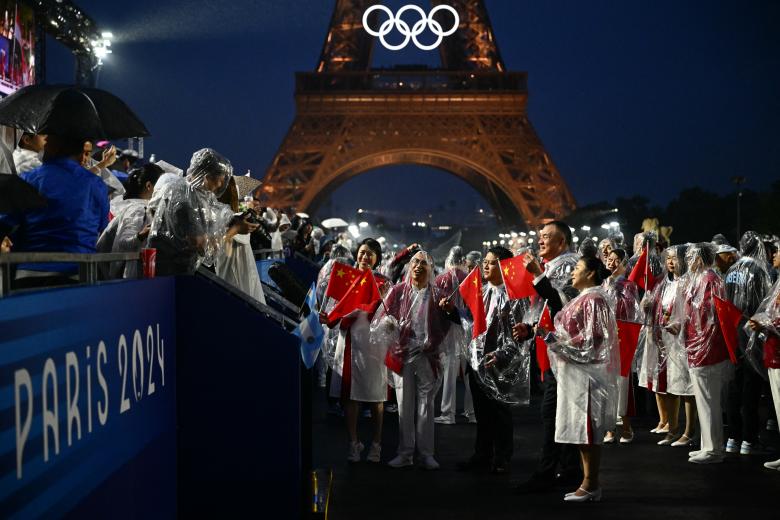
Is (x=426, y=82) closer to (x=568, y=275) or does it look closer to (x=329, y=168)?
(x=329, y=168)

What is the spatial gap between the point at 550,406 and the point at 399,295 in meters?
1.64

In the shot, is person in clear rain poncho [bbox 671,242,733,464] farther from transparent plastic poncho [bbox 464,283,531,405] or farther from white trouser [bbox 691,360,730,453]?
transparent plastic poncho [bbox 464,283,531,405]

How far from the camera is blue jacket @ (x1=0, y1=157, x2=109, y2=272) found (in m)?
3.61

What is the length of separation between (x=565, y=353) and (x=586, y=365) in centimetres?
16

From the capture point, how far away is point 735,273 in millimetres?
8109

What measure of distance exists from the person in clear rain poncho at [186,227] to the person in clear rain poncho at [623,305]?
15.6 feet

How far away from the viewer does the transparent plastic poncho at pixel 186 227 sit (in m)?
3.63

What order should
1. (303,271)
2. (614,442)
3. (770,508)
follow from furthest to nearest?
(303,271) → (614,442) → (770,508)

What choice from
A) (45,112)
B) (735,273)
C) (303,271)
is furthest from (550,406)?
(303,271)

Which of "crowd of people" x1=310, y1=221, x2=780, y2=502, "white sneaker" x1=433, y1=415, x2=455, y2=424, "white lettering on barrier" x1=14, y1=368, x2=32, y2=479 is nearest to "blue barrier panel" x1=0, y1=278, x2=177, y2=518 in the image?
"white lettering on barrier" x1=14, y1=368, x2=32, y2=479

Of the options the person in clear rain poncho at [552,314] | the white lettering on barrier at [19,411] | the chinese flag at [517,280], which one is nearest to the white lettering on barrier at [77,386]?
the white lettering on barrier at [19,411]

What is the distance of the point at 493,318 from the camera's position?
6.80 m

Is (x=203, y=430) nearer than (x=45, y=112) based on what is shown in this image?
Yes

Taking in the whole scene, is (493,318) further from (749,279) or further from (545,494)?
(749,279)
